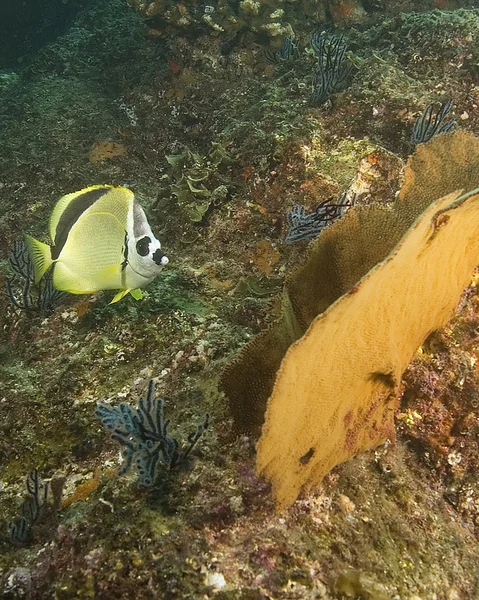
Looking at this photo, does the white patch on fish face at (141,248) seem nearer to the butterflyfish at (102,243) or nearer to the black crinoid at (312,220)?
the butterflyfish at (102,243)

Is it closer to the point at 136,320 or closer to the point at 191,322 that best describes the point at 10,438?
the point at 136,320

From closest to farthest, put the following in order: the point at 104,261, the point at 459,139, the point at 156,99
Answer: the point at 459,139
the point at 104,261
the point at 156,99

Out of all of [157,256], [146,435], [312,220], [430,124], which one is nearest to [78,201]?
[157,256]

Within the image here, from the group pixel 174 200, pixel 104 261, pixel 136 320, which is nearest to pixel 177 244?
pixel 174 200

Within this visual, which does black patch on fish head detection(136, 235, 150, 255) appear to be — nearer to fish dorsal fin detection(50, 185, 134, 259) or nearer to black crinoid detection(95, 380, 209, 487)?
fish dorsal fin detection(50, 185, 134, 259)

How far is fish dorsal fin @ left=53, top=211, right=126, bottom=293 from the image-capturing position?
8.11 ft

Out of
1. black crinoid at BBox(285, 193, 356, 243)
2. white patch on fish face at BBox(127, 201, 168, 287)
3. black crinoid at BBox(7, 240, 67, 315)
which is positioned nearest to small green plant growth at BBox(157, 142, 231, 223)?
black crinoid at BBox(285, 193, 356, 243)

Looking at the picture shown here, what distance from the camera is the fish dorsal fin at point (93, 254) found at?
247 centimetres

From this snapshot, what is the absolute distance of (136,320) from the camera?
311 centimetres

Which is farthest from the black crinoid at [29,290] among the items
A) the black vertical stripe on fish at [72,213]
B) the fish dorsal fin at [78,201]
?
the fish dorsal fin at [78,201]

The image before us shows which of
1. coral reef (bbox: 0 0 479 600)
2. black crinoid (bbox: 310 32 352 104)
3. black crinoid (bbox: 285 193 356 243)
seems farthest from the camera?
black crinoid (bbox: 310 32 352 104)

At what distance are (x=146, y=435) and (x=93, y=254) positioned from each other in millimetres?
1190

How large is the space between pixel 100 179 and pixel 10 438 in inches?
167

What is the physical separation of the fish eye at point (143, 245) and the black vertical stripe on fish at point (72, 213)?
0.35 metres
